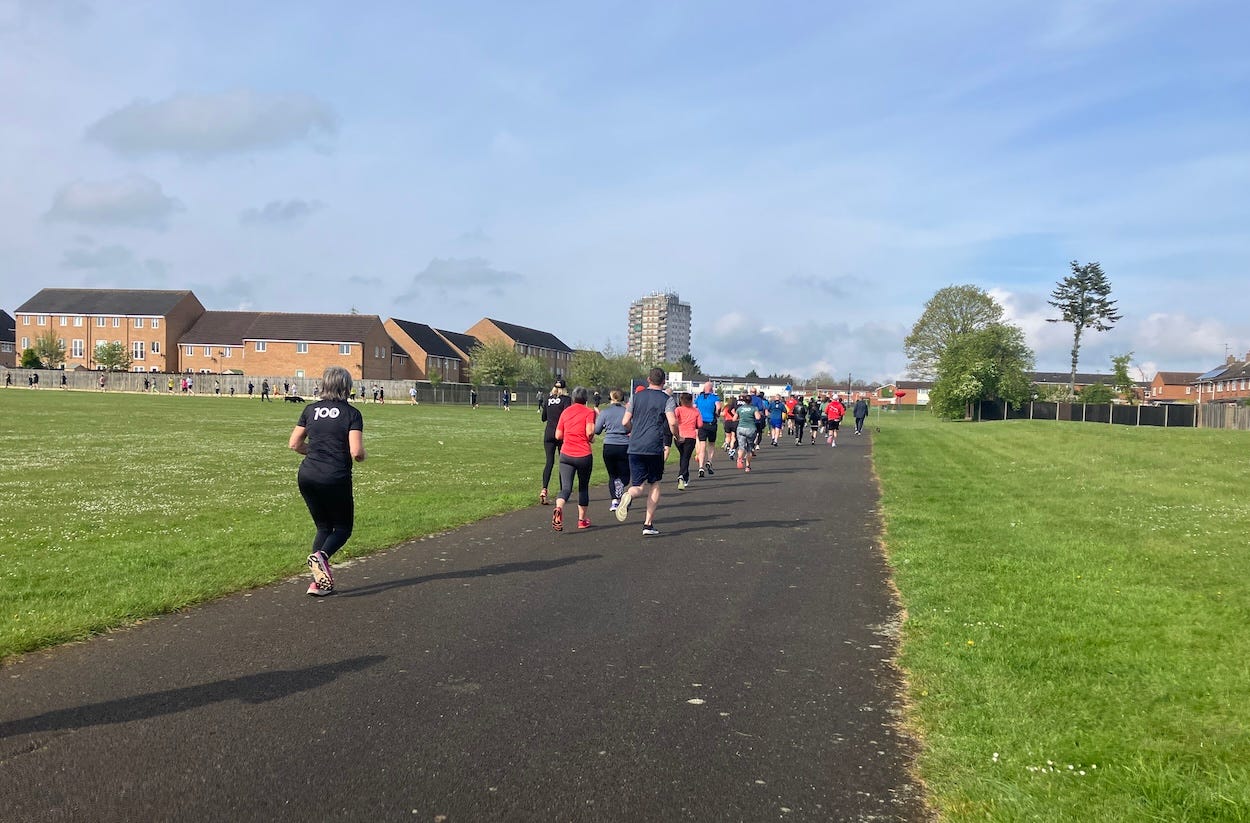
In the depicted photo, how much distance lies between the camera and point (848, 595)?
8.13 meters

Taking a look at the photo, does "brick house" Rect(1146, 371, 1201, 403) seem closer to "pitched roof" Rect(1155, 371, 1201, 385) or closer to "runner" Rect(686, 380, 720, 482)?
"pitched roof" Rect(1155, 371, 1201, 385)

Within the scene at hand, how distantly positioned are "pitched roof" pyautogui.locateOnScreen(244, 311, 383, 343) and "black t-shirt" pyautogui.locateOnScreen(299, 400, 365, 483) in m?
92.9

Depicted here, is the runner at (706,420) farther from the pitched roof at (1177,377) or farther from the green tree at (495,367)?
the pitched roof at (1177,377)

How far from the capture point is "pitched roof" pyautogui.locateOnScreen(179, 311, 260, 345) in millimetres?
102688

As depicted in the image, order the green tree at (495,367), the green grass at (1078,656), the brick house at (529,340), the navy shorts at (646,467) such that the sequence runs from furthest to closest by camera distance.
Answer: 1. the brick house at (529,340)
2. the green tree at (495,367)
3. the navy shorts at (646,467)
4. the green grass at (1078,656)

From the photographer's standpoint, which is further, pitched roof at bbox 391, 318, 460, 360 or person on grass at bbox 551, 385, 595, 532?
pitched roof at bbox 391, 318, 460, 360

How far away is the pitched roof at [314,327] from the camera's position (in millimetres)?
97000

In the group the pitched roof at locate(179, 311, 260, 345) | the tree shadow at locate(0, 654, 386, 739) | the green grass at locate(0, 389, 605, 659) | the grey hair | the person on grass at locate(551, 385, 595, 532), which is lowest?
the green grass at locate(0, 389, 605, 659)

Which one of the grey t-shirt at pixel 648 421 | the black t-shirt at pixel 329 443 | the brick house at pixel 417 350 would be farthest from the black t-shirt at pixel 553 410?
the brick house at pixel 417 350

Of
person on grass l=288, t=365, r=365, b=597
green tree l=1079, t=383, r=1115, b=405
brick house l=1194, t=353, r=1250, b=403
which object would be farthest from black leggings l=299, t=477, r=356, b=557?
brick house l=1194, t=353, r=1250, b=403

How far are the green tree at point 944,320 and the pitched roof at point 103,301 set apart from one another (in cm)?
8035

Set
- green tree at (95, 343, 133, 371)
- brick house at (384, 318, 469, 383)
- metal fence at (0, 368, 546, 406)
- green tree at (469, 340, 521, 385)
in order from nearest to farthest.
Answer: metal fence at (0, 368, 546, 406) → green tree at (95, 343, 133, 371) → green tree at (469, 340, 521, 385) → brick house at (384, 318, 469, 383)

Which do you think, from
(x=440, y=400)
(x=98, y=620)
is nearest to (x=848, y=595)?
(x=98, y=620)

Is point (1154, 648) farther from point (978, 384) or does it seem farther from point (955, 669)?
point (978, 384)
